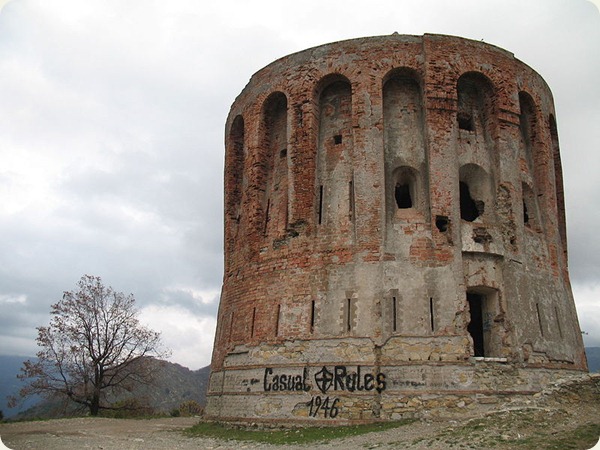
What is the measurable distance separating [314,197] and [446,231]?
3.89 metres

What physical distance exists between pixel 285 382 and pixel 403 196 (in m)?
6.56

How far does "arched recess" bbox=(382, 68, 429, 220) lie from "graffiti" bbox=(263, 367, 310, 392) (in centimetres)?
509

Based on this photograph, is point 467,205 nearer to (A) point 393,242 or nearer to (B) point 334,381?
(A) point 393,242

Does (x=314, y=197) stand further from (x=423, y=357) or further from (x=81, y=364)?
(x=81, y=364)

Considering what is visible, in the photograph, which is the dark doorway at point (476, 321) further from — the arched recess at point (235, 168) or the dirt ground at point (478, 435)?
the arched recess at point (235, 168)

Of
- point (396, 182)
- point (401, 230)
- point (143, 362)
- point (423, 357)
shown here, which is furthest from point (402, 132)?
point (143, 362)

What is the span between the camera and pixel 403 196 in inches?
677

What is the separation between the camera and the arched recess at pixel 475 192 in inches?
647

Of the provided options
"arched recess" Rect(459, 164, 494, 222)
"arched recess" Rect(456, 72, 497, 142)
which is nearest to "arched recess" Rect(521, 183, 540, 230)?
"arched recess" Rect(459, 164, 494, 222)

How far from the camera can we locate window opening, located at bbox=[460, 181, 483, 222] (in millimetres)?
17163

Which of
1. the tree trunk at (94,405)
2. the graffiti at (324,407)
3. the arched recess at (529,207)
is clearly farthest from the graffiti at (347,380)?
the tree trunk at (94,405)

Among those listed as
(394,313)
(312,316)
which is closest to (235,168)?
(312,316)

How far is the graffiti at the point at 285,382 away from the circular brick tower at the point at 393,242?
4 centimetres

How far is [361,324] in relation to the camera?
1462 centimetres
